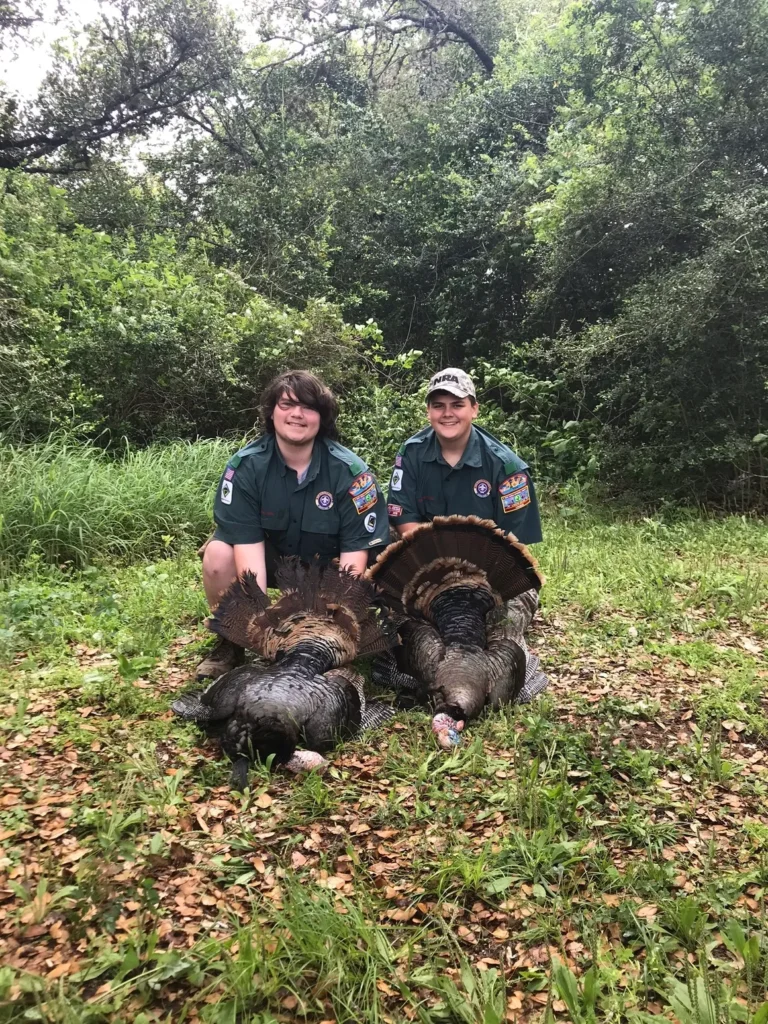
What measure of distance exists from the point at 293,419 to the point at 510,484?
1.33 m

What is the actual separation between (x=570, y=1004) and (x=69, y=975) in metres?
1.20

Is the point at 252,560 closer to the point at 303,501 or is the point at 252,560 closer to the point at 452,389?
the point at 303,501

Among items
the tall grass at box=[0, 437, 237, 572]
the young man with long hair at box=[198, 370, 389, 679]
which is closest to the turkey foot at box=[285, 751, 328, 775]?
the young man with long hair at box=[198, 370, 389, 679]

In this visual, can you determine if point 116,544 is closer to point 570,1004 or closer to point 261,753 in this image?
point 261,753

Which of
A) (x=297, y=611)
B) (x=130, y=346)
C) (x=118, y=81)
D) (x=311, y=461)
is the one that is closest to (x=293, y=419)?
(x=311, y=461)

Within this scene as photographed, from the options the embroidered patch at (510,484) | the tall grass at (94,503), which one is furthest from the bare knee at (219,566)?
the tall grass at (94,503)

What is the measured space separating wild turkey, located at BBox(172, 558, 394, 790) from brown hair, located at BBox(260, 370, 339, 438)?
83 centimetres

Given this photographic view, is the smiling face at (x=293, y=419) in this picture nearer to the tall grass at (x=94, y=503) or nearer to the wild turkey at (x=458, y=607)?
the wild turkey at (x=458, y=607)

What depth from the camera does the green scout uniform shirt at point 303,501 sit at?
Result: 149 inches

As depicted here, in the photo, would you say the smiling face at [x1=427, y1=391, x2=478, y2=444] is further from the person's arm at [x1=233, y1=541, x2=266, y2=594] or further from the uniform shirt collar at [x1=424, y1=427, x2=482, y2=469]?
the person's arm at [x1=233, y1=541, x2=266, y2=594]

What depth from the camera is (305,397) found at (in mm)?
3725

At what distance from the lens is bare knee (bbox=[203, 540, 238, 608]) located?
3.73m

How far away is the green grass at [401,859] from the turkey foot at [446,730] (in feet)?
0.23

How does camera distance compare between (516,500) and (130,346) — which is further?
(130,346)
